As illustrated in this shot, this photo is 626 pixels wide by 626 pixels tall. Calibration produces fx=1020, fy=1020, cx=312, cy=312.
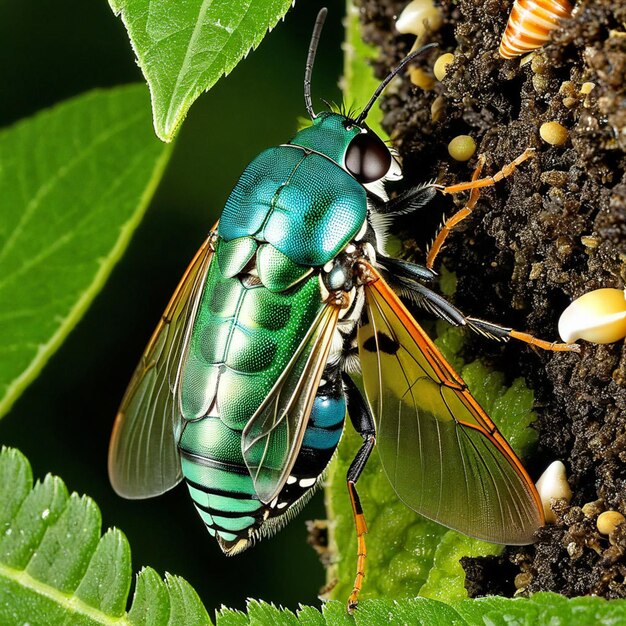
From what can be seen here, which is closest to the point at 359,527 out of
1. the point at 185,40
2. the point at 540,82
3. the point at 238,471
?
the point at 238,471

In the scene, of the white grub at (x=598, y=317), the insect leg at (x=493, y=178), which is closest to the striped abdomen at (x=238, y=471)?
the insect leg at (x=493, y=178)

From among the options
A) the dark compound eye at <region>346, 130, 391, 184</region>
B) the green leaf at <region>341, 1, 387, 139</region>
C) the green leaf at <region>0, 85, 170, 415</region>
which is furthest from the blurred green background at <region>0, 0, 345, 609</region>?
the dark compound eye at <region>346, 130, 391, 184</region>

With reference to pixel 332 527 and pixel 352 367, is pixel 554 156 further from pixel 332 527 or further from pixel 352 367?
pixel 332 527

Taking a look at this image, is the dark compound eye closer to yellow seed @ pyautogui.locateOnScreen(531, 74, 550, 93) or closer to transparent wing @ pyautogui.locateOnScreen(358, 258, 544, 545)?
transparent wing @ pyautogui.locateOnScreen(358, 258, 544, 545)

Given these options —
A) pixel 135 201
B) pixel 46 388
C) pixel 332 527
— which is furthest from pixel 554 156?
pixel 46 388

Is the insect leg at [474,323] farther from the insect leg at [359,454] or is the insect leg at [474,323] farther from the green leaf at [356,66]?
the green leaf at [356,66]

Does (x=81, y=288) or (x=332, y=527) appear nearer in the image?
(x=332, y=527)
